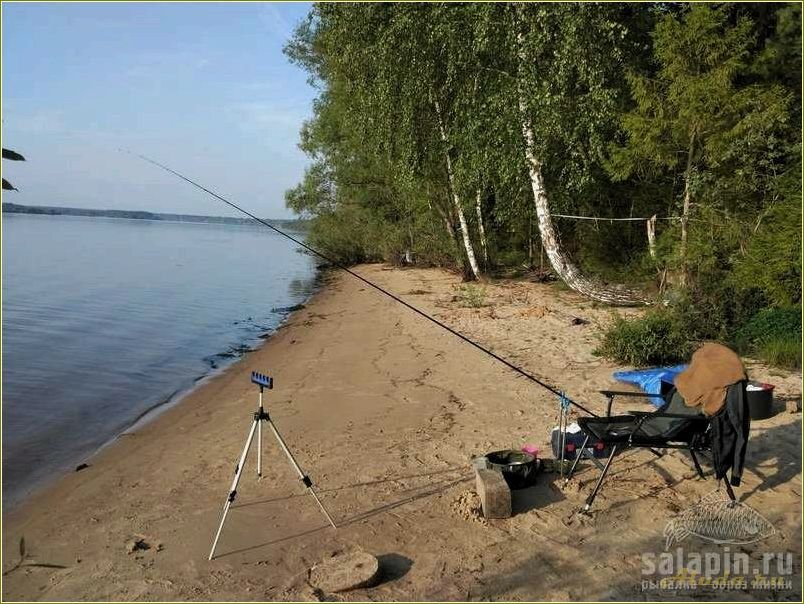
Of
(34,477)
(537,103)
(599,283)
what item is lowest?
(34,477)

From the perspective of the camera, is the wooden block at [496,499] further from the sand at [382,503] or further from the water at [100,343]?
the water at [100,343]

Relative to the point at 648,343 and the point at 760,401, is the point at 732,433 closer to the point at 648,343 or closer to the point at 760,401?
the point at 760,401

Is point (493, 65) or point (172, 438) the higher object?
point (493, 65)

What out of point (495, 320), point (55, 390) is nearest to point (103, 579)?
point (55, 390)

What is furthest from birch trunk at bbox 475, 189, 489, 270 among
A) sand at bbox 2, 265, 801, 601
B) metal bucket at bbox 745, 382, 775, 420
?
metal bucket at bbox 745, 382, 775, 420

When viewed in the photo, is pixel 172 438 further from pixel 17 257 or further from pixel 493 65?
pixel 17 257

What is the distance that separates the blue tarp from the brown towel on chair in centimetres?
208

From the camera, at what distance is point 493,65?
13.3m

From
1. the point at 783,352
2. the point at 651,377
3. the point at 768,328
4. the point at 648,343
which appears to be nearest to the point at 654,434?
the point at 651,377

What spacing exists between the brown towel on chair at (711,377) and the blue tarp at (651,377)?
208 cm

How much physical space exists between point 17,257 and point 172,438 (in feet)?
95.0

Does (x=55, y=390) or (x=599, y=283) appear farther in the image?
(x=599, y=283)

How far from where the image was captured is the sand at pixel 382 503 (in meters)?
3.79

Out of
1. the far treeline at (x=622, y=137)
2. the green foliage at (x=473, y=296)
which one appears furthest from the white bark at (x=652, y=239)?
the green foliage at (x=473, y=296)
